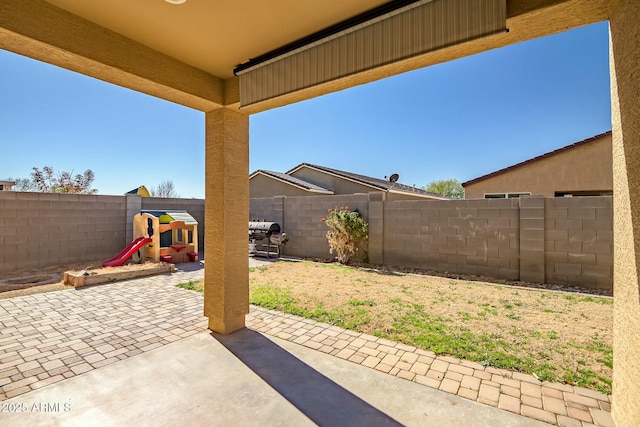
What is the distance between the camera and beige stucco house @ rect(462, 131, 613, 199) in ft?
36.9

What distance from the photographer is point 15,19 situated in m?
2.03

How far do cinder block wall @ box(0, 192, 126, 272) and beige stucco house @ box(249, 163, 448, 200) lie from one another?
9.05 metres

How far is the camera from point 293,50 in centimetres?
271

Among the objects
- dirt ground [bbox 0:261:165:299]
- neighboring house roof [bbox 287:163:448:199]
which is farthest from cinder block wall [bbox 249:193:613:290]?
neighboring house roof [bbox 287:163:448:199]

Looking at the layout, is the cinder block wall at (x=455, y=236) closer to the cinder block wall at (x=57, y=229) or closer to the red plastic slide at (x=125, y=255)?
the red plastic slide at (x=125, y=255)

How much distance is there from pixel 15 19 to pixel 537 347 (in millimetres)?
5484

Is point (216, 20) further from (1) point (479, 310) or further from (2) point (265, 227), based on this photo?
(2) point (265, 227)

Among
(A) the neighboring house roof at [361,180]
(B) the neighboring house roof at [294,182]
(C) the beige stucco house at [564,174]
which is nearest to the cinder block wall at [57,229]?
(B) the neighboring house roof at [294,182]

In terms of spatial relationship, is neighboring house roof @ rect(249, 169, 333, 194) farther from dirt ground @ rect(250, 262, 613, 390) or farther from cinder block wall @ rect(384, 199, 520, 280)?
dirt ground @ rect(250, 262, 613, 390)

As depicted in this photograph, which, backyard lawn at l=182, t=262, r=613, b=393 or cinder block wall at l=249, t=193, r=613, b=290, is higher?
cinder block wall at l=249, t=193, r=613, b=290

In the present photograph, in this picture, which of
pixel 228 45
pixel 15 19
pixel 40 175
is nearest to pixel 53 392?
pixel 15 19

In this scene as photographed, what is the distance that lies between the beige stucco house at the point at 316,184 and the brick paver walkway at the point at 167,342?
12.2m

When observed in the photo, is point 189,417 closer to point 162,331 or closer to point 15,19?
point 162,331

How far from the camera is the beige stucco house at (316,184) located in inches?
655
